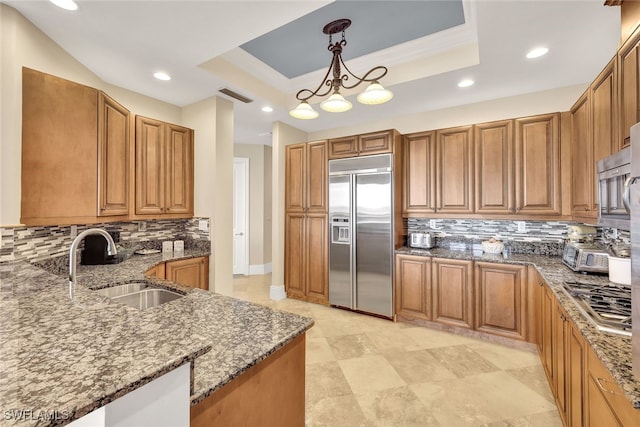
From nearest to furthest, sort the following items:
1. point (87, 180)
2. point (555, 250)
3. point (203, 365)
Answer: point (203, 365) < point (87, 180) < point (555, 250)

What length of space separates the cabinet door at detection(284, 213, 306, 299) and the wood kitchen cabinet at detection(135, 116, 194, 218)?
143 cm

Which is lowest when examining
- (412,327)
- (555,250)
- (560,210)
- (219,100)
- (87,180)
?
(412,327)

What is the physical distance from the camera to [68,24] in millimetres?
2002

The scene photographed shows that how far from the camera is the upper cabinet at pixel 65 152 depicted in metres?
1.82

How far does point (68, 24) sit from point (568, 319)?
3.84 meters

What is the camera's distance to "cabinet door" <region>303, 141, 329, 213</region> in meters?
3.85

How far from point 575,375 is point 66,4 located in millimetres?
3778

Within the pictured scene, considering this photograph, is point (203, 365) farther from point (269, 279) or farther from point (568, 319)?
point (269, 279)

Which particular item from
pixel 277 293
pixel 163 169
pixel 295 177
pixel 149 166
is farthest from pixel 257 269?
pixel 149 166

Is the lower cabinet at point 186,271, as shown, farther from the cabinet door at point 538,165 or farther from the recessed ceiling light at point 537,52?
the recessed ceiling light at point 537,52

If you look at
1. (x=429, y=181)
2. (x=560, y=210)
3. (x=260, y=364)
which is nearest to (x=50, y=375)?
(x=260, y=364)

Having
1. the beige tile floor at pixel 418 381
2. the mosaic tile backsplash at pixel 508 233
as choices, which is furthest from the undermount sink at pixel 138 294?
the mosaic tile backsplash at pixel 508 233

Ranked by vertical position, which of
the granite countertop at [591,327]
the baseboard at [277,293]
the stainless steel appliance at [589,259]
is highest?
the stainless steel appliance at [589,259]

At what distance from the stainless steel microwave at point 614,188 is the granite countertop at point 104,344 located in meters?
1.62
